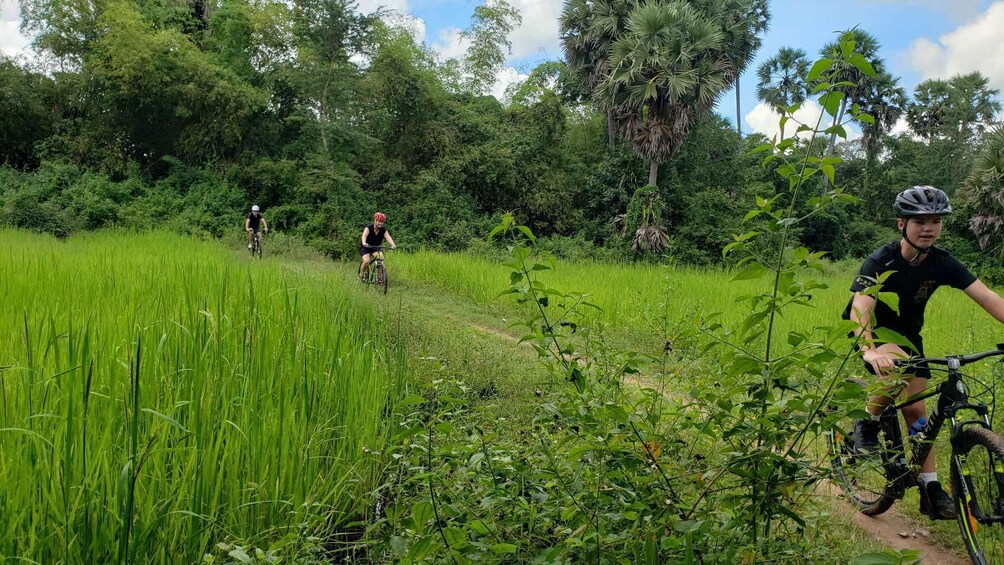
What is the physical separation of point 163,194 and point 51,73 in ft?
21.4

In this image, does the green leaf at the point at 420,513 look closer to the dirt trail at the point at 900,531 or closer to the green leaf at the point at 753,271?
the green leaf at the point at 753,271

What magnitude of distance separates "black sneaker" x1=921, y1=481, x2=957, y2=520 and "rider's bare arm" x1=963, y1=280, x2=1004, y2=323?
83cm

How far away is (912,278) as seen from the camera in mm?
2893

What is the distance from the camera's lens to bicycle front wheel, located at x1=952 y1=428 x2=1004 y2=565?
236 cm

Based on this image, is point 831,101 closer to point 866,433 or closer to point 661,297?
point 866,433

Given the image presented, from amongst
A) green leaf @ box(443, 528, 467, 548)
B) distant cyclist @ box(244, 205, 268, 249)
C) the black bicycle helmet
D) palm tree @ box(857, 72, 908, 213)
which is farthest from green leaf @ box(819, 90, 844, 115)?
palm tree @ box(857, 72, 908, 213)

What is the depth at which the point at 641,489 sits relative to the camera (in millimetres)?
1865

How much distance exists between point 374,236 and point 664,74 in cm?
1321

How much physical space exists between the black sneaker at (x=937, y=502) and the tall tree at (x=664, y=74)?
58.2 ft

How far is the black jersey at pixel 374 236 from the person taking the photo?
987 cm

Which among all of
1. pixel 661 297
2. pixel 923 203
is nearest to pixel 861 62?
pixel 923 203

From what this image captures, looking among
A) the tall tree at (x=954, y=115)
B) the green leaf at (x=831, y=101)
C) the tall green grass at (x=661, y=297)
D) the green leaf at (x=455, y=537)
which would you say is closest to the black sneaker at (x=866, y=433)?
the tall green grass at (x=661, y=297)

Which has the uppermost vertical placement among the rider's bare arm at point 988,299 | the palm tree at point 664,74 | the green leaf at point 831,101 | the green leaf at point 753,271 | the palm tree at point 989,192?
the palm tree at point 664,74

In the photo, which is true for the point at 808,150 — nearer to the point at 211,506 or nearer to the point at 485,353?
the point at 211,506
